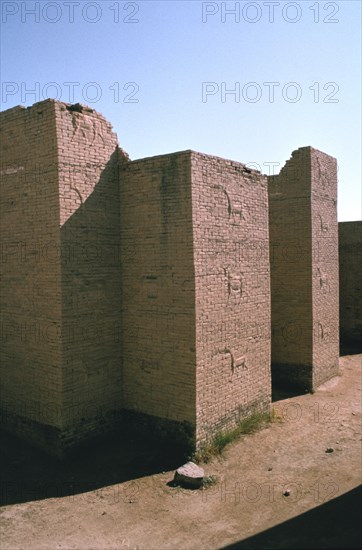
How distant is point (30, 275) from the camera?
770 cm

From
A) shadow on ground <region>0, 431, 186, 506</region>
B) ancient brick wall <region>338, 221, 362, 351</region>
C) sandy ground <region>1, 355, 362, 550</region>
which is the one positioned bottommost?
sandy ground <region>1, 355, 362, 550</region>

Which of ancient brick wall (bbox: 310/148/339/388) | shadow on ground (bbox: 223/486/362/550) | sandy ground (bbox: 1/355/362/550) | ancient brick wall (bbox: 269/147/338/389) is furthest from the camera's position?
ancient brick wall (bbox: 310/148/339/388)

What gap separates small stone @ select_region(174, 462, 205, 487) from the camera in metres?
6.42

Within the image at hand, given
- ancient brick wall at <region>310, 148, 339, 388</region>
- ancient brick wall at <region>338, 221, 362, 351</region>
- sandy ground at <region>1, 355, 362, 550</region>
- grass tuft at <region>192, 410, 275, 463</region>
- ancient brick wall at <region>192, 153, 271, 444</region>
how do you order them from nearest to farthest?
sandy ground at <region>1, 355, 362, 550</region>, grass tuft at <region>192, 410, 275, 463</region>, ancient brick wall at <region>192, 153, 271, 444</region>, ancient brick wall at <region>310, 148, 339, 388</region>, ancient brick wall at <region>338, 221, 362, 351</region>

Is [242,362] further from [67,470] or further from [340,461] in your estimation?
[67,470]

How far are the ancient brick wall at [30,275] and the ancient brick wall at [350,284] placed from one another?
1191 centimetres

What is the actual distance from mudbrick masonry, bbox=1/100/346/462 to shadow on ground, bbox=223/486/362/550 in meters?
2.14

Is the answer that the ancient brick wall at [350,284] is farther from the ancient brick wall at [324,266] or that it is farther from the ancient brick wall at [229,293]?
the ancient brick wall at [229,293]

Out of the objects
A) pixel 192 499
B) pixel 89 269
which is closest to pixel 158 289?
pixel 89 269

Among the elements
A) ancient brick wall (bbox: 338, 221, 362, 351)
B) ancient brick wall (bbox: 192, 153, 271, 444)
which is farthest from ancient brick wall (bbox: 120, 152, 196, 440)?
ancient brick wall (bbox: 338, 221, 362, 351)

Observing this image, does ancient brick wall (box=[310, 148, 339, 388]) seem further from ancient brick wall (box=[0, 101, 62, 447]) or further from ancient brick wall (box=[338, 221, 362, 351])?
ancient brick wall (box=[0, 101, 62, 447])

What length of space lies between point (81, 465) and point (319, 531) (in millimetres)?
3716

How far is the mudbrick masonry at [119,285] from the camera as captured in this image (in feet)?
23.8

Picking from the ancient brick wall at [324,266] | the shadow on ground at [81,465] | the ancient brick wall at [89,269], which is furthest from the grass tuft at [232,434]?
the ancient brick wall at [324,266]
